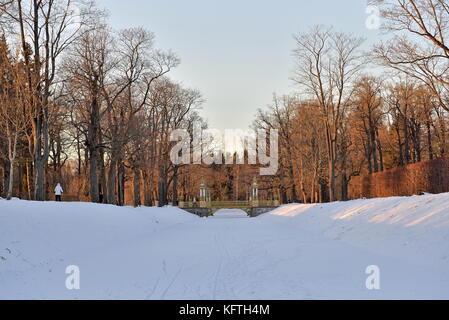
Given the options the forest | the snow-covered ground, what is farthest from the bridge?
the snow-covered ground

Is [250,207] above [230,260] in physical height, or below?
above

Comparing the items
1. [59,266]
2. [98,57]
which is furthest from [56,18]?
[59,266]

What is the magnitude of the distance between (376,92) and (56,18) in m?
31.0

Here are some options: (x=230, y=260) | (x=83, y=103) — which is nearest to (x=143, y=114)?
(x=83, y=103)

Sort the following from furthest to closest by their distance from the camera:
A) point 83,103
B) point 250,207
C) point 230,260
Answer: point 250,207 < point 83,103 < point 230,260

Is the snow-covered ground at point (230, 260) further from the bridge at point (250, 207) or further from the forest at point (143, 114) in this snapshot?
the bridge at point (250, 207)

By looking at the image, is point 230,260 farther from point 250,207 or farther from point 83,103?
point 250,207

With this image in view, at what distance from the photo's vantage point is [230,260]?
977cm

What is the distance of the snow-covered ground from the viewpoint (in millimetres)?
6566

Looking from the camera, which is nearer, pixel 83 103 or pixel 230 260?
pixel 230 260

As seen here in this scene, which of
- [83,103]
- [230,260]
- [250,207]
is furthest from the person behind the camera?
[250,207]

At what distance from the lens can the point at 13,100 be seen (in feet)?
65.5

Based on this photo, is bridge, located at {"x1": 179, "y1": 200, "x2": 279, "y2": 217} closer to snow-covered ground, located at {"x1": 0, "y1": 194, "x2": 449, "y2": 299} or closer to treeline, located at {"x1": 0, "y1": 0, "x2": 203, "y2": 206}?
treeline, located at {"x1": 0, "y1": 0, "x2": 203, "y2": 206}

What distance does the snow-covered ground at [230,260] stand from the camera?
21.5 feet
